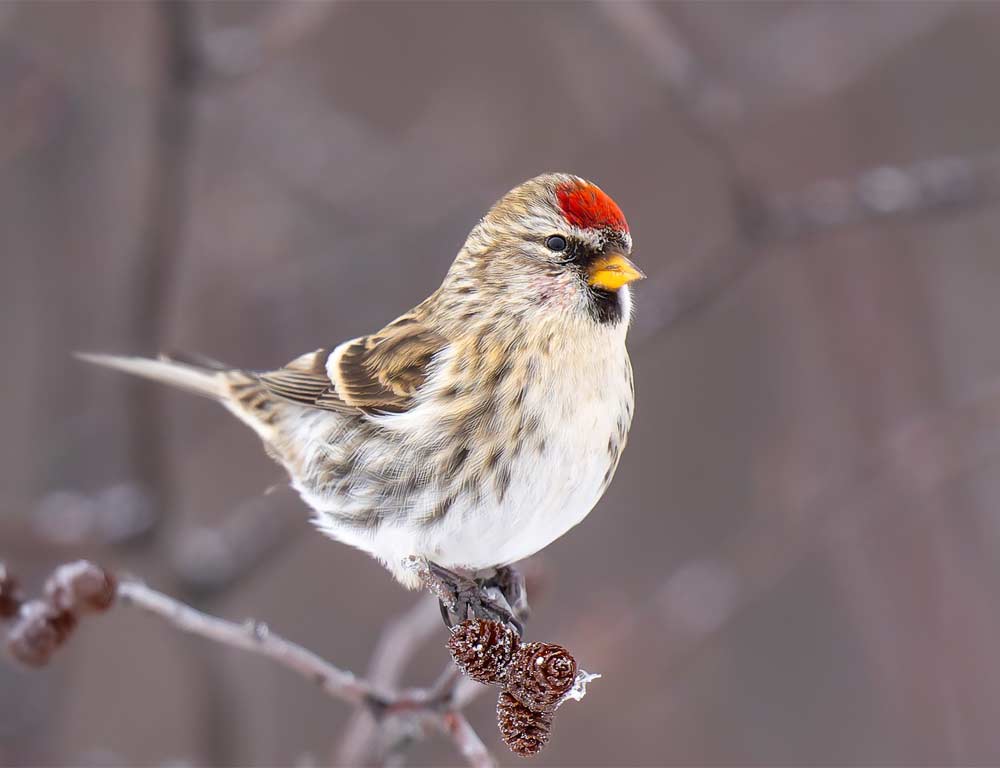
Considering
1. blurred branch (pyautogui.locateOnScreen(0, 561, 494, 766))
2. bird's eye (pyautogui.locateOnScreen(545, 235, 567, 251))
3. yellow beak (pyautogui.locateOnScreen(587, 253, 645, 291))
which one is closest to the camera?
blurred branch (pyautogui.locateOnScreen(0, 561, 494, 766))

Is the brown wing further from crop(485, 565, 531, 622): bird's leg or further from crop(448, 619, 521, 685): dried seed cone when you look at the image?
crop(448, 619, 521, 685): dried seed cone

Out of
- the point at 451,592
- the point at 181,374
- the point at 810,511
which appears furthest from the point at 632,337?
the point at 451,592

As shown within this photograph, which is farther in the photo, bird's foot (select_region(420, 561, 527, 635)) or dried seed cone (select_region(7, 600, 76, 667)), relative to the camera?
bird's foot (select_region(420, 561, 527, 635))

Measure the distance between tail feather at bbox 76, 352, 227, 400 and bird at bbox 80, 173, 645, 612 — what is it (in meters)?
0.48

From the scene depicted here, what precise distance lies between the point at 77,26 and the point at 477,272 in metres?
2.34

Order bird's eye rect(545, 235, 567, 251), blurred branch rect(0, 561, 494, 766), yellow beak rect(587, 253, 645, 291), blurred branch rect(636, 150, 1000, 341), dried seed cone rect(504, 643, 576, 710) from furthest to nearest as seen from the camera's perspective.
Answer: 1. blurred branch rect(636, 150, 1000, 341)
2. bird's eye rect(545, 235, 567, 251)
3. yellow beak rect(587, 253, 645, 291)
4. blurred branch rect(0, 561, 494, 766)
5. dried seed cone rect(504, 643, 576, 710)

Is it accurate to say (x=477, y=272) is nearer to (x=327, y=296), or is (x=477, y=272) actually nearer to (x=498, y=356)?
(x=498, y=356)


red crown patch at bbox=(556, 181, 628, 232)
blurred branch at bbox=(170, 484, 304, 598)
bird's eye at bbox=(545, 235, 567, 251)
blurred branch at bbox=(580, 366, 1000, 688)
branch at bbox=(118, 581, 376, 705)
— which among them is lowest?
branch at bbox=(118, 581, 376, 705)

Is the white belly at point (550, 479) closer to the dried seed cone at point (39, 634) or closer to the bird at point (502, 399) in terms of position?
the bird at point (502, 399)

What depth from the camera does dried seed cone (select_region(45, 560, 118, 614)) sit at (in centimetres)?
147

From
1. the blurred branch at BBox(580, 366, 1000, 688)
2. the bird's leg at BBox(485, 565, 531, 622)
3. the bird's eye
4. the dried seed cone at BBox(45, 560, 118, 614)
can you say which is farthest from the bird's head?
the blurred branch at BBox(580, 366, 1000, 688)

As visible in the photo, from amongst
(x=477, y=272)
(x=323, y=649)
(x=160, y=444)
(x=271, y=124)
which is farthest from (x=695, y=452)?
(x=477, y=272)

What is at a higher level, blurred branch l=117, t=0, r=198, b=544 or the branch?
blurred branch l=117, t=0, r=198, b=544

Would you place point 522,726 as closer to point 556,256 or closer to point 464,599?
point 464,599
